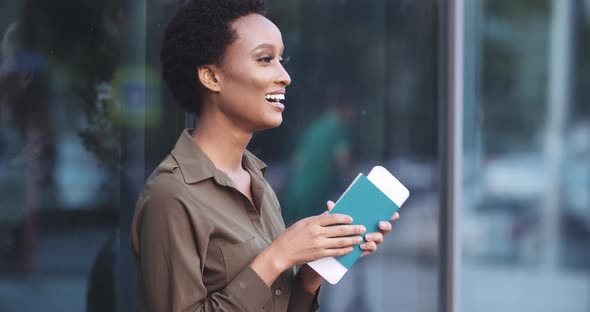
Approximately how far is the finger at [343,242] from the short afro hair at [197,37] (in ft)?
1.55

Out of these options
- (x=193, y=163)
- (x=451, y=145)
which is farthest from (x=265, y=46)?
(x=451, y=145)

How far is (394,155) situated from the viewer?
414 centimetres

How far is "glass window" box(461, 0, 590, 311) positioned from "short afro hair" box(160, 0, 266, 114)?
914 centimetres

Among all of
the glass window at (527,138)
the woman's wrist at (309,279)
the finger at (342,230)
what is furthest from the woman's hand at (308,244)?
the glass window at (527,138)

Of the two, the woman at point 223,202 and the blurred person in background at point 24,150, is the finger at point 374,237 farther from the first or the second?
the blurred person in background at point 24,150

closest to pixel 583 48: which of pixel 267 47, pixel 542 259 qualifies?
pixel 542 259

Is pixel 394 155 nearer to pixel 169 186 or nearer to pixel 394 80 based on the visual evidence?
pixel 394 80

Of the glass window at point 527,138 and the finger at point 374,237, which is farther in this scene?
the glass window at point 527,138

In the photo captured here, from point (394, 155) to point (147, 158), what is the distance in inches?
67.5

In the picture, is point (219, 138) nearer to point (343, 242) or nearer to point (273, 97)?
point (273, 97)

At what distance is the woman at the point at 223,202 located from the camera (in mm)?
1551

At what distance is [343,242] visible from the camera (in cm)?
158

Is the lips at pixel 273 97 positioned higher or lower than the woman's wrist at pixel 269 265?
higher

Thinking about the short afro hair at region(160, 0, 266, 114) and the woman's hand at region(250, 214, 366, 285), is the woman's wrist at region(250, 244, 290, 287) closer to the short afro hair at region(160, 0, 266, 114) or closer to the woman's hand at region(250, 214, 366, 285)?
the woman's hand at region(250, 214, 366, 285)
